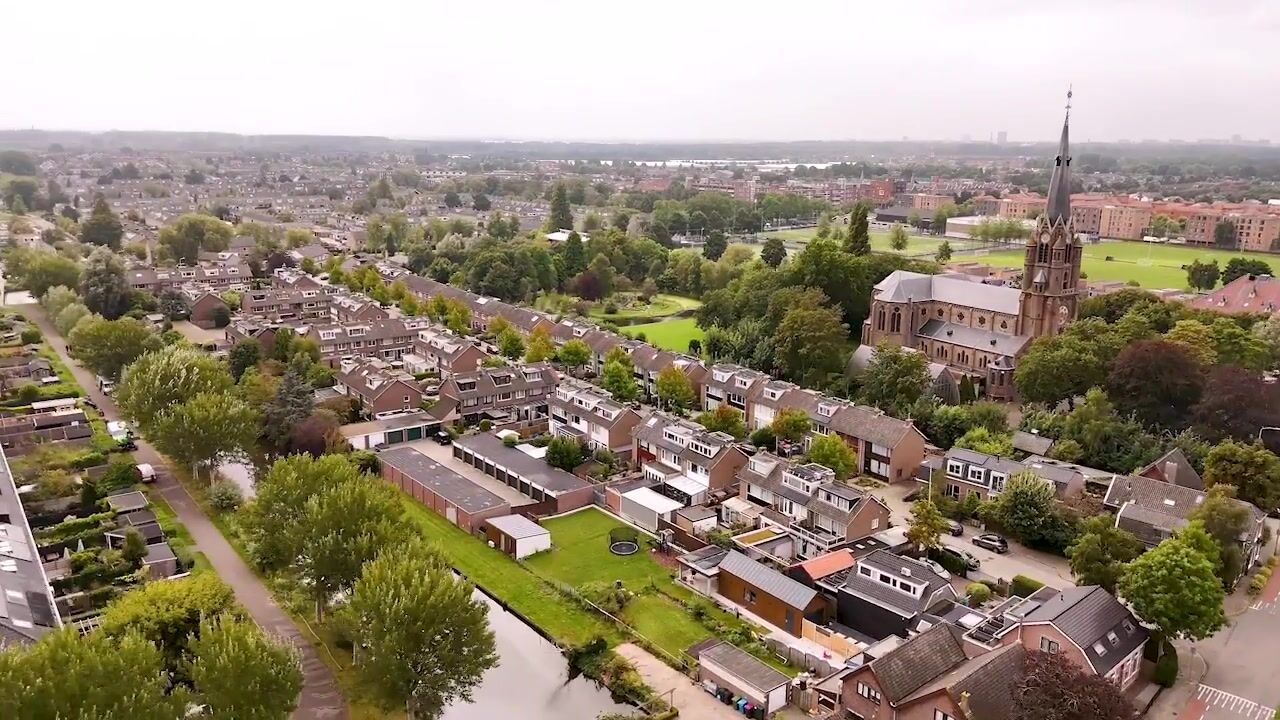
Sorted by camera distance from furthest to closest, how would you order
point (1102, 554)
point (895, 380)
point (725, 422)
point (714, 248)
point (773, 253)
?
point (714, 248) → point (773, 253) → point (895, 380) → point (725, 422) → point (1102, 554)

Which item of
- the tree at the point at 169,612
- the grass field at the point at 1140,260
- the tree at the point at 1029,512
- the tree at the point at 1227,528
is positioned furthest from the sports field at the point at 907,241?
the tree at the point at 169,612

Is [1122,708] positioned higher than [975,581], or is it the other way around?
[1122,708]

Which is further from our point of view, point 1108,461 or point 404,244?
point 404,244

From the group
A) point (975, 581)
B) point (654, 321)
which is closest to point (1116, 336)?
point (975, 581)

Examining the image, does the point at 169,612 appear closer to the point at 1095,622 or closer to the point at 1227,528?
the point at 1095,622

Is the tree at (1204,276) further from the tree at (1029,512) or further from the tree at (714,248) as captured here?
the tree at (1029,512)

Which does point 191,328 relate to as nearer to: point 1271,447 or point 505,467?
point 505,467

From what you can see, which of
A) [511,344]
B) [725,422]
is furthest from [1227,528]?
[511,344]
